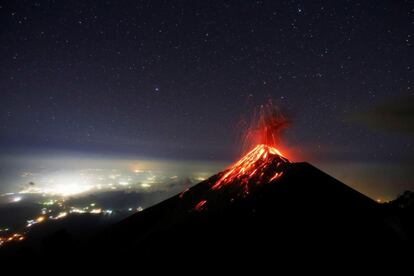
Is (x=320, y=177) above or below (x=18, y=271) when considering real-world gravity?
above

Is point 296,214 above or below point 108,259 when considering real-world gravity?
above

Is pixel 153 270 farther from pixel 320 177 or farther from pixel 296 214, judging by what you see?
pixel 320 177

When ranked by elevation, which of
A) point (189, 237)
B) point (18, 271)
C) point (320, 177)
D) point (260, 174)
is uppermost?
point (260, 174)

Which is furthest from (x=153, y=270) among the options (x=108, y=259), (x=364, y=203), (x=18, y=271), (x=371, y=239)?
(x=18, y=271)

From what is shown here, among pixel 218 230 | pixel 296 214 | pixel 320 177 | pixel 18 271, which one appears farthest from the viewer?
pixel 18 271

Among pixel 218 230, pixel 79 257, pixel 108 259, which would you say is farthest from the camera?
pixel 79 257

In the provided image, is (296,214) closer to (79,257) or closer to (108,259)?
(108,259)

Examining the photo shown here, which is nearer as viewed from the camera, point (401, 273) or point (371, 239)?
point (401, 273)

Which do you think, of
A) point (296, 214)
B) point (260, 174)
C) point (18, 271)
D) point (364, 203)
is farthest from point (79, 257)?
→ point (364, 203)

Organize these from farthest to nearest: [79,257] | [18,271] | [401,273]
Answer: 1. [18,271]
2. [79,257]
3. [401,273]
